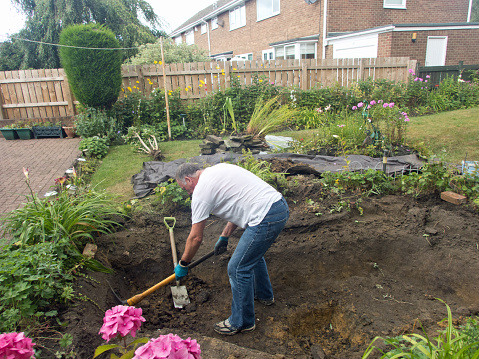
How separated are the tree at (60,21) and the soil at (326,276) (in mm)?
13178

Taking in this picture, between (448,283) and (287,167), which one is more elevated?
(287,167)

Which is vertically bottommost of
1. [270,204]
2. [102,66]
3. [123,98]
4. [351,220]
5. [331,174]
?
[351,220]

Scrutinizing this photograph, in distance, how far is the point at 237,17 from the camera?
23344 millimetres

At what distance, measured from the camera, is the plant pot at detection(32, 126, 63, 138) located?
9.75m

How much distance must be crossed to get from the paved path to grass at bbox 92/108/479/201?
850mm

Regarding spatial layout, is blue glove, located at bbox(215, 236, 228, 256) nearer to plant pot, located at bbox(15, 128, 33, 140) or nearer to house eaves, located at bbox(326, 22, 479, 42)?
plant pot, located at bbox(15, 128, 33, 140)

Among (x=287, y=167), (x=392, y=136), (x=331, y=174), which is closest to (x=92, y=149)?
(x=287, y=167)

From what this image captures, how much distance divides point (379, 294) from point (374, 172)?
1.97 m

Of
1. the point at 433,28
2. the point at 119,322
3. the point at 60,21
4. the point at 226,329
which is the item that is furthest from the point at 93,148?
the point at 433,28

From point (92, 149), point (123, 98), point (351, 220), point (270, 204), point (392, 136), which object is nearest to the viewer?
point (270, 204)

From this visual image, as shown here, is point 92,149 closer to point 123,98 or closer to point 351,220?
point 123,98

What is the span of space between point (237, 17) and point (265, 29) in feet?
12.5

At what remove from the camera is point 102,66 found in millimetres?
9109

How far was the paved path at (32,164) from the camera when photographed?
5.44 metres
